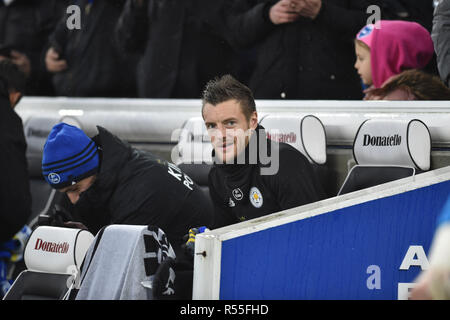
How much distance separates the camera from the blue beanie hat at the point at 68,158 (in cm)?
329

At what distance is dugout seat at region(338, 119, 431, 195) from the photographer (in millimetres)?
3260

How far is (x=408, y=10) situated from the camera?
3.86 meters

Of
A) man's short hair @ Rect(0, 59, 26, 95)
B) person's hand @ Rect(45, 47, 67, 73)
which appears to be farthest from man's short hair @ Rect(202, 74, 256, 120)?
person's hand @ Rect(45, 47, 67, 73)

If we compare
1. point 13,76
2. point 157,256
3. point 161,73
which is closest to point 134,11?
point 161,73

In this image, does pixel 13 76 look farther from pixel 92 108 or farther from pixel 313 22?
pixel 313 22

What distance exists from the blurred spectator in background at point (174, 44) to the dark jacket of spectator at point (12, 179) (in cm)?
96

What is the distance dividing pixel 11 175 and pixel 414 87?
1.98 m

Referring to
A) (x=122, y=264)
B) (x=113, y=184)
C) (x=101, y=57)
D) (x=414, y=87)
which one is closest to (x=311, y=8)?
(x=414, y=87)

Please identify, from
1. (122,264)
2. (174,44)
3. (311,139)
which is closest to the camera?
(122,264)

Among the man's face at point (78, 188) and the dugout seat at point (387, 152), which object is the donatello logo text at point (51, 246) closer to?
the man's face at point (78, 188)

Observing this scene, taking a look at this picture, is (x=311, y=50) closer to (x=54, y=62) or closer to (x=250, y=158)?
(x=250, y=158)

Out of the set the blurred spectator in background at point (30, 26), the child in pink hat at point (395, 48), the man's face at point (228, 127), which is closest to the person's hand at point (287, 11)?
the child in pink hat at point (395, 48)

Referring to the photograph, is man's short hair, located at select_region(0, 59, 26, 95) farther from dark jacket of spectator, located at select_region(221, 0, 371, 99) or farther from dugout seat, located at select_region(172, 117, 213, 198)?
dark jacket of spectator, located at select_region(221, 0, 371, 99)

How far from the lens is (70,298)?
2641mm
